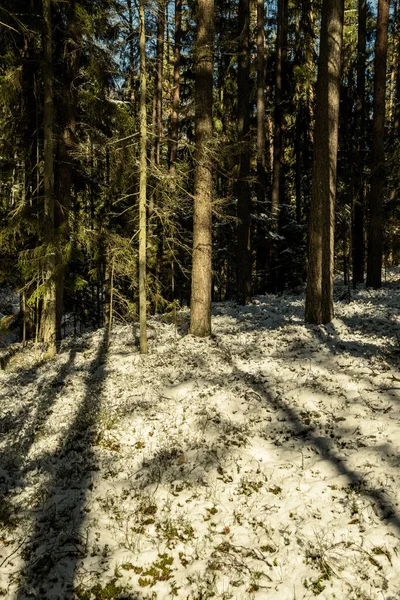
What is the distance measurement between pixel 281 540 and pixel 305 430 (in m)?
2.15

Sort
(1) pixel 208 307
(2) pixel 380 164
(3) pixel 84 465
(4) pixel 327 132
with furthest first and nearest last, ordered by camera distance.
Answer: (2) pixel 380 164 < (1) pixel 208 307 < (4) pixel 327 132 < (3) pixel 84 465

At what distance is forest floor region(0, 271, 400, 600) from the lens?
426 centimetres

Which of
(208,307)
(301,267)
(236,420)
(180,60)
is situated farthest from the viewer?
(301,267)

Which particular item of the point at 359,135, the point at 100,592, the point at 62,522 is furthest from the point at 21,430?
the point at 359,135

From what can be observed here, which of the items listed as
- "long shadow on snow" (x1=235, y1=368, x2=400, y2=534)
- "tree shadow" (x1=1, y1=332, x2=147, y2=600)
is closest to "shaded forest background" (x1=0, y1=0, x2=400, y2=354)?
"tree shadow" (x1=1, y1=332, x2=147, y2=600)

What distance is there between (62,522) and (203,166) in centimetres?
850

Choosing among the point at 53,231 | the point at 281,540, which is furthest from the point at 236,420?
the point at 53,231

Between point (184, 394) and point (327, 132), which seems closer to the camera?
point (184, 394)

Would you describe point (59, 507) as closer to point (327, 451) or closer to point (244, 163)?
point (327, 451)

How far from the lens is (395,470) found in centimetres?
523

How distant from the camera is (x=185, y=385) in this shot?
8.33m

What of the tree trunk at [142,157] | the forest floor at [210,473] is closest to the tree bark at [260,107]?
the tree trunk at [142,157]

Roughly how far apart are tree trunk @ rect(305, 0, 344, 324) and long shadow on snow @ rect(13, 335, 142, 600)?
6878mm

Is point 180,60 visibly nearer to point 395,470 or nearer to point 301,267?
point 301,267
